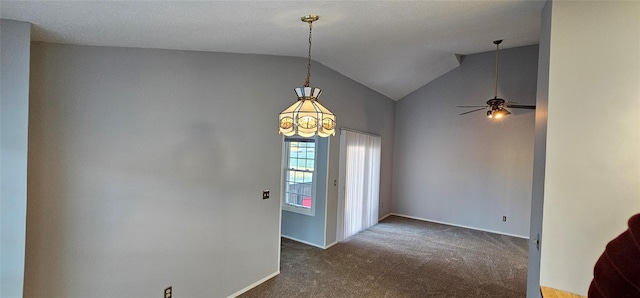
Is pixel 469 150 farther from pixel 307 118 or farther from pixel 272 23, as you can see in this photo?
pixel 272 23

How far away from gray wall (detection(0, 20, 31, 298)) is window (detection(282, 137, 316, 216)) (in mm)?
3492

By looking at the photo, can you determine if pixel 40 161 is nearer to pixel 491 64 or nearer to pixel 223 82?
pixel 223 82

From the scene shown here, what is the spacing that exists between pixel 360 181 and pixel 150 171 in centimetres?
377

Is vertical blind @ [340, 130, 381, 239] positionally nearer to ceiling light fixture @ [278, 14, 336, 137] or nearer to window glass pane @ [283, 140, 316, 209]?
window glass pane @ [283, 140, 316, 209]

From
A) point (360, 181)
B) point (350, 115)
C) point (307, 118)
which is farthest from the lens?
point (360, 181)

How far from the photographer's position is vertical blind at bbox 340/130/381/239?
513 centimetres

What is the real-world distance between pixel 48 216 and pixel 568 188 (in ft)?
12.1

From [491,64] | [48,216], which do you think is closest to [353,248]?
[48,216]

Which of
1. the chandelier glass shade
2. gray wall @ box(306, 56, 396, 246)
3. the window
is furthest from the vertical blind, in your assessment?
the chandelier glass shade

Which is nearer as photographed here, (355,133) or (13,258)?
(13,258)

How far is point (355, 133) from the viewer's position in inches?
207

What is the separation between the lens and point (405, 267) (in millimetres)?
4051

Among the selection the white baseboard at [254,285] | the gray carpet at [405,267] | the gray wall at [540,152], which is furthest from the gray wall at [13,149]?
the gray wall at [540,152]

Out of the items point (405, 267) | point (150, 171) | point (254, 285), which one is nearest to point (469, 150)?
point (405, 267)
